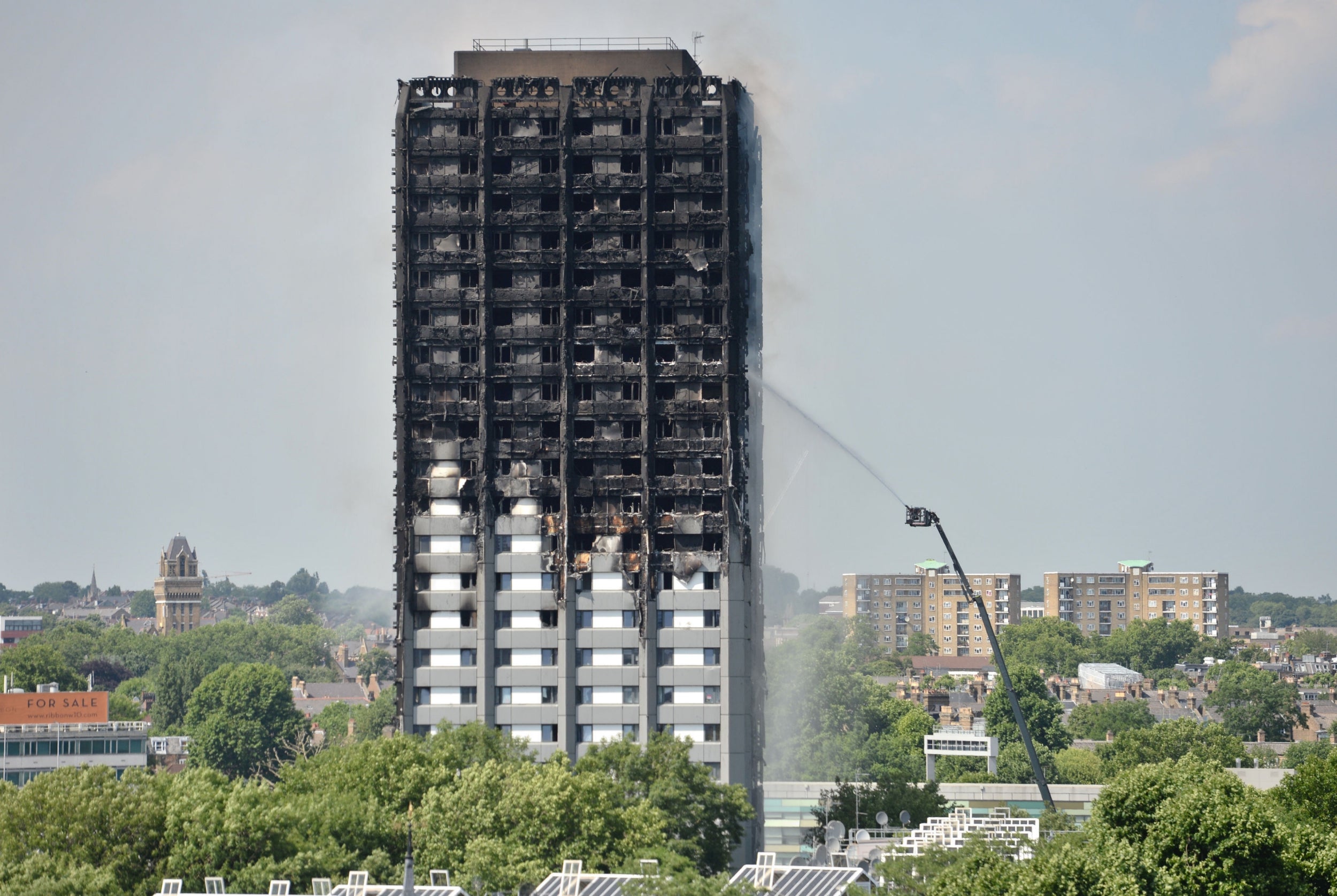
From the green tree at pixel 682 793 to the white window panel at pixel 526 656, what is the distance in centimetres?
2134

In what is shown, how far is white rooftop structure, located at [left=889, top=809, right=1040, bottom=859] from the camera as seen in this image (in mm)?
117625

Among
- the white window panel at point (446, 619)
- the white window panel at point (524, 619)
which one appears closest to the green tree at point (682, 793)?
the white window panel at point (524, 619)

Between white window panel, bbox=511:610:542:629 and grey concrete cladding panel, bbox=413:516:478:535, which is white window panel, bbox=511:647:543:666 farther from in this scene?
grey concrete cladding panel, bbox=413:516:478:535

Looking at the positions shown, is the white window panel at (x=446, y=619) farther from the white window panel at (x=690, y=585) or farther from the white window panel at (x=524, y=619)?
the white window panel at (x=690, y=585)

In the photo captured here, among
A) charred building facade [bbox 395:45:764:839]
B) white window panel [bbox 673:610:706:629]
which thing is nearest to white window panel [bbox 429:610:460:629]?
charred building facade [bbox 395:45:764:839]

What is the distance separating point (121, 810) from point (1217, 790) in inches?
2538

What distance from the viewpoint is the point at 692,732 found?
16762 centimetres

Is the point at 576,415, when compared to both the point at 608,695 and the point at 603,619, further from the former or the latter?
the point at 608,695

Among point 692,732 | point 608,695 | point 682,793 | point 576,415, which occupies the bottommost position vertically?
point 682,793

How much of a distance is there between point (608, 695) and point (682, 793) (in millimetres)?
28052

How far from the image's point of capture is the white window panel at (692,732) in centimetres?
16725

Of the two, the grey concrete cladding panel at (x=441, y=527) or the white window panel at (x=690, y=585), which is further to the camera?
the grey concrete cladding panel at (x=441, y=527)

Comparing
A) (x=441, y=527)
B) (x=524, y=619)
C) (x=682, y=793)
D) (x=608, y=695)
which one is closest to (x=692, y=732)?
(x=608, y=695)

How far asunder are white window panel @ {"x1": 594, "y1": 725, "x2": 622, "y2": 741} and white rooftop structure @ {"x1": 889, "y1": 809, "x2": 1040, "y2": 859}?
41138 millimetres
